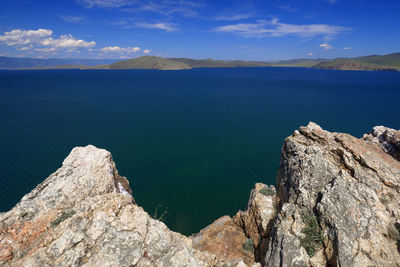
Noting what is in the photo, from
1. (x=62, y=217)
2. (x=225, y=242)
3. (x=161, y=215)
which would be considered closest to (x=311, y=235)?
(x=225, y=242)

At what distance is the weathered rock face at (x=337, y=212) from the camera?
11.4 m

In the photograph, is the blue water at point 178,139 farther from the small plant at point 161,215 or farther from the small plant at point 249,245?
the small plant at point 249,245

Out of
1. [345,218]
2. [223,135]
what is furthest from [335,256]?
[223,135]

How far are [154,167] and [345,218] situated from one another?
33897 millimetres

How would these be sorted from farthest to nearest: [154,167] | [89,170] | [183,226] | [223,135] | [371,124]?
[371,124], [223,135], [154,167], [183,226], [89,170]

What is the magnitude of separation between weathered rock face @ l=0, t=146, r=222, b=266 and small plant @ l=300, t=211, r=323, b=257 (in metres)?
5.23

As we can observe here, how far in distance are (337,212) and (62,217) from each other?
16.4 metres

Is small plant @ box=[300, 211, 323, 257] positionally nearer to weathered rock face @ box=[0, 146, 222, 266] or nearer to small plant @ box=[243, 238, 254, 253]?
weathered rock face @ box=[0, 146, 222, 266]

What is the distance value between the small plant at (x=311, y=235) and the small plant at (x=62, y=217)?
1365 cm

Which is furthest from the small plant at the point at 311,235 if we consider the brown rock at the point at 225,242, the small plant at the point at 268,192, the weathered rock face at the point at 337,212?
the small plant at the point at 268,192

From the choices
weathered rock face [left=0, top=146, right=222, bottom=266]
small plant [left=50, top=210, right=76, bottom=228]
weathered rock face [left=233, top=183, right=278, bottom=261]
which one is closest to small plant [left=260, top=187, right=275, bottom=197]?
weathered rock face [left=233, top=183, right=278, bottom=261]

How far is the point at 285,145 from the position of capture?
2178cm

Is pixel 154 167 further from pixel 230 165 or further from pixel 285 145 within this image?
pixel 285 145

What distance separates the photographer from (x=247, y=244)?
18.5 metres
